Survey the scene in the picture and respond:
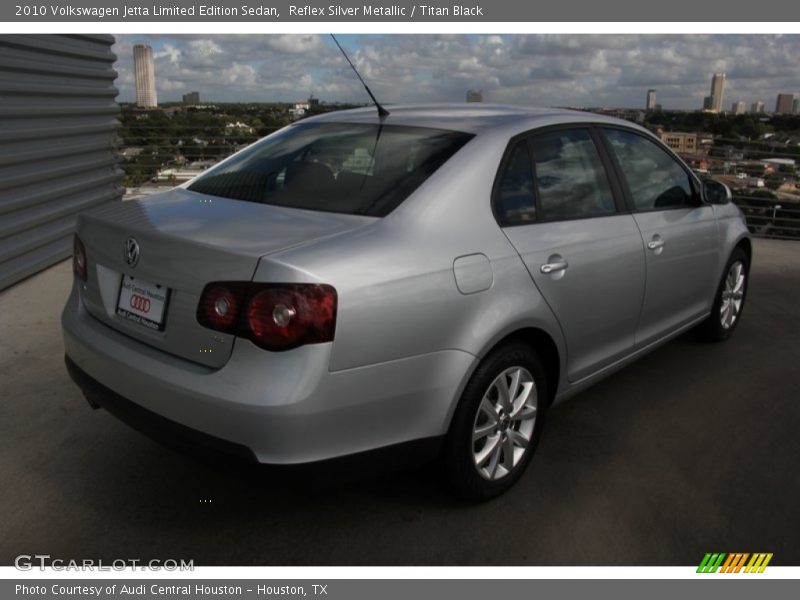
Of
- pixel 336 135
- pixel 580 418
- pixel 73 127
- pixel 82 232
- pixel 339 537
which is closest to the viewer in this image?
pixel 339 537

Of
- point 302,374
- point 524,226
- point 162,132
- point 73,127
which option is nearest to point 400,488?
point 302,374

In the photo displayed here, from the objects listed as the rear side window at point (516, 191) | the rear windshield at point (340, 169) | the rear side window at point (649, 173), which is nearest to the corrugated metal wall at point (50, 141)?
the rear windshield at point (340, 169)

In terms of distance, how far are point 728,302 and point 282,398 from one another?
12.8 ft

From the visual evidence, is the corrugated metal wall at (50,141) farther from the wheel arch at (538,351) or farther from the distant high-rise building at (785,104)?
the distant high-rise building at (785,104)

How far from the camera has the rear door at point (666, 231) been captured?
383 cm

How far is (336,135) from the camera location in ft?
11.1

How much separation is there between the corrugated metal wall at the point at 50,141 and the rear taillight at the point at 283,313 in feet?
14.8

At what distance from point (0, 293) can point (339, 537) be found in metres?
4.46

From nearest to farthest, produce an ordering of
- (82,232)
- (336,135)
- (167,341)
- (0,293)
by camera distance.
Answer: (167,341) < (82,232) < (336,135) < (0,293)

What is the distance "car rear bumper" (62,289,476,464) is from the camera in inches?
89.5

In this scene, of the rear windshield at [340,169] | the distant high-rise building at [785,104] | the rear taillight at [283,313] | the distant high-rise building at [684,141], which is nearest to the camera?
the rear taillight at [283,313]

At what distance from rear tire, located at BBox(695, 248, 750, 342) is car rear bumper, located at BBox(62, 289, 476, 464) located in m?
2.93

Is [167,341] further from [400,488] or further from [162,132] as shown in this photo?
[162,132]

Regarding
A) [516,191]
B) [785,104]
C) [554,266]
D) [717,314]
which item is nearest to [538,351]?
[554,266]
